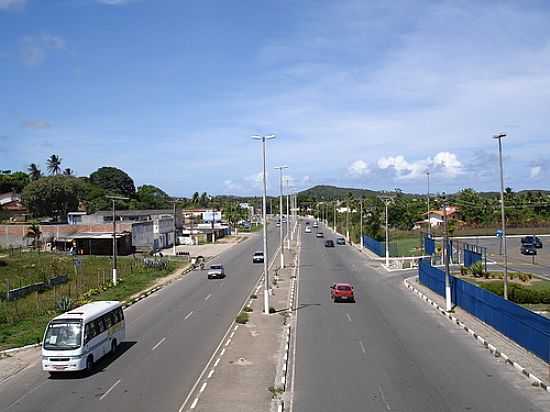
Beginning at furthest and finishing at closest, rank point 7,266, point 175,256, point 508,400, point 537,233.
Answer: point 537,233 < point 175,256 < point 7,266 < point 508,400

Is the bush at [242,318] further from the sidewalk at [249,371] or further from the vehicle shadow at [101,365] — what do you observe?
the vehicle shadow at [101,365]

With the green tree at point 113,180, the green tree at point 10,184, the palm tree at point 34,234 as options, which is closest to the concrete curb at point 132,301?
the palm tree at point 34,234

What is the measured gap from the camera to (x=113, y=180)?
576ft

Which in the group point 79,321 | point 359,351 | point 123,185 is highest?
point 123,185

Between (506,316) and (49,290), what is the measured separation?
2912 cm

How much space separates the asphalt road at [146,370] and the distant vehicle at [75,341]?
1.60 ft

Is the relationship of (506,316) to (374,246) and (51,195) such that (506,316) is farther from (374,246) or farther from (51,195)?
(51,195)

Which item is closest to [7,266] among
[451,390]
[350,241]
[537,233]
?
[451,390]

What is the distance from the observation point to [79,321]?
68.4 feet

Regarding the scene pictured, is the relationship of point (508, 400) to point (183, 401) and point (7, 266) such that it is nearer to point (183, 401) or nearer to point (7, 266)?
point (183, 401)

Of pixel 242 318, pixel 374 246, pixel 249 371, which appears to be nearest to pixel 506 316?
pixel 249 371

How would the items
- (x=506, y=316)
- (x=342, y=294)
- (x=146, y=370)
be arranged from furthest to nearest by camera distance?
(x=342, y=294) < (x=506, y=316) < (x=146, y=370)

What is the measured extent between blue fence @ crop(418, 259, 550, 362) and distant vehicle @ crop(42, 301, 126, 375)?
15.4 metres

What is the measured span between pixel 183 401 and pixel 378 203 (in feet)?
480
